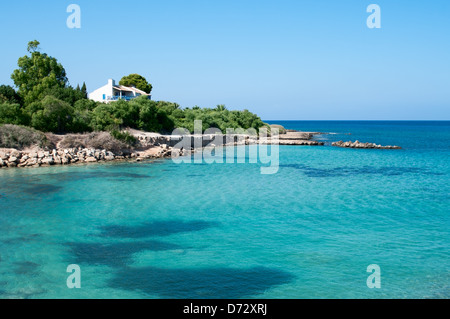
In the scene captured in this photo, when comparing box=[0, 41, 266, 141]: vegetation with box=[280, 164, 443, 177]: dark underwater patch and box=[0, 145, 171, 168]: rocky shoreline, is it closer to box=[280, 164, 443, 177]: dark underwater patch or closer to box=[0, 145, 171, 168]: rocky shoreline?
box=[0, 145, 171, 168]: rocky shoreline

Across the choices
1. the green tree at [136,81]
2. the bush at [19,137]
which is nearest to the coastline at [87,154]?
the bush at [19,137]

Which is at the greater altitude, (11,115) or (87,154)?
(11,115)

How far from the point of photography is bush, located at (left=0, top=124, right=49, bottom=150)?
31.7 metres

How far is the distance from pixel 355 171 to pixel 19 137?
27777 millimetres

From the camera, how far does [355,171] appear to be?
3183 centimetres

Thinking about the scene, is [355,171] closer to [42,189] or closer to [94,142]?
[94,142]

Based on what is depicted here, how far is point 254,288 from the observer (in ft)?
31.8

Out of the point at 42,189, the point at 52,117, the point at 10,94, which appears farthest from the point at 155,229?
the point at 10,94

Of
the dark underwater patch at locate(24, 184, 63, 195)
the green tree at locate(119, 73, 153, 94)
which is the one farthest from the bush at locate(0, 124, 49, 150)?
the green tree at locate(119, 73, 153, 94)

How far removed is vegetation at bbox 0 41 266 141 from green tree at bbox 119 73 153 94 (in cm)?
2224

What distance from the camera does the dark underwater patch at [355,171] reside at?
30.2 m
